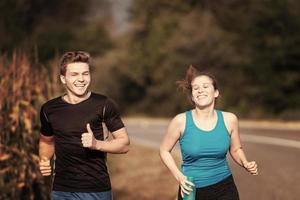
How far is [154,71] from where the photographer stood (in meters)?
43.1

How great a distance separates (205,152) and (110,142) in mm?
643

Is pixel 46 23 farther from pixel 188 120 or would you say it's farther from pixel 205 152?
pixel 205 152

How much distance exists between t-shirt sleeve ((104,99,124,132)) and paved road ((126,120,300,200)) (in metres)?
4.45

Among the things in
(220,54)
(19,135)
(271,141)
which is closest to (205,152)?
(19,135)

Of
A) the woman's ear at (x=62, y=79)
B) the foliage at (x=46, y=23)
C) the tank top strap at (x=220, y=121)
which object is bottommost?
the tank top strap at (x=220, y=121)

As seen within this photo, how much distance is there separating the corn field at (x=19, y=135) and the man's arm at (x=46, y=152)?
230 centimetres

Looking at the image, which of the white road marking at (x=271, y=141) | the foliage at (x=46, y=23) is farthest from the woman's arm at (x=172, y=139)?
the foliage at (x=46, y=23)

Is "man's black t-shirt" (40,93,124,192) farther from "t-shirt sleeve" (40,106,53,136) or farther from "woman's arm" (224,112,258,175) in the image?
"woman's arm" (224,112,258,175)

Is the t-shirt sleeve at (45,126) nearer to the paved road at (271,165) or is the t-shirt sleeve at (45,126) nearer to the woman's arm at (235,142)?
the woman's arm at (235,142)

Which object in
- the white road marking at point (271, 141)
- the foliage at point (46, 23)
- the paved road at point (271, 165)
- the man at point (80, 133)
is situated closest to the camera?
the man at point (80, 133)

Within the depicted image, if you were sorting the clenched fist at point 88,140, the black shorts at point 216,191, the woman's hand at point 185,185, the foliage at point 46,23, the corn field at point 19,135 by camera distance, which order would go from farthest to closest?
the foliage at point 46,23, the corn field at point 19,135, the black shorts at point 216,191, the woman's hand at point 185,185, the clenched fist at point 88,140

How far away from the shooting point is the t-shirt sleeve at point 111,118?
4441mm

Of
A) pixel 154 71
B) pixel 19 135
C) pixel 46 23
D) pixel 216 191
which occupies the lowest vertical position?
pixel 216 191

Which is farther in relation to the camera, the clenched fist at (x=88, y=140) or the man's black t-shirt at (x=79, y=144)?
the man's black t-shirt at (x=79, y=144)
